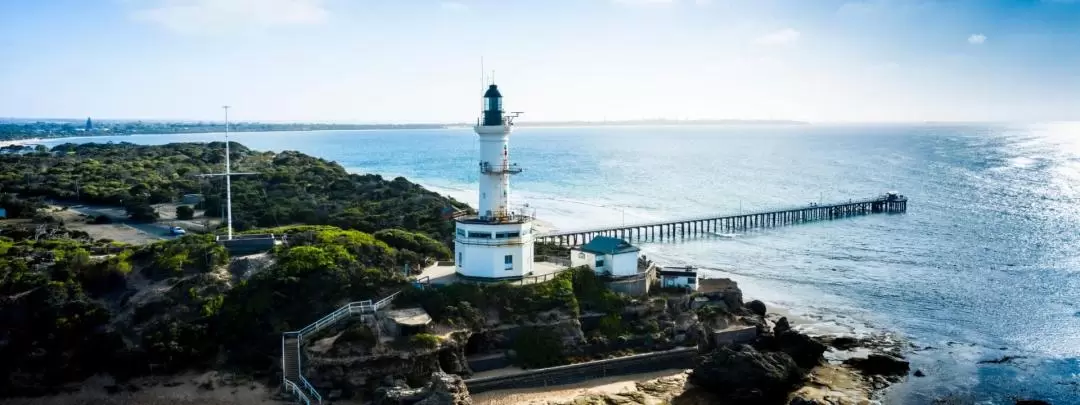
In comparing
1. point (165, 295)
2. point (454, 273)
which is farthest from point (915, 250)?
point (165, 295)

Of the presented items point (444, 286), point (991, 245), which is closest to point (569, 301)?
point (444, 286)

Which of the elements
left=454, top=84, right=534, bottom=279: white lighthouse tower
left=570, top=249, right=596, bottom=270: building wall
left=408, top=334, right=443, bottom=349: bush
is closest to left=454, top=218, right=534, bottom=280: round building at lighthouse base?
left=454, top=84, right=534, bottom=279: white lighthouse tower

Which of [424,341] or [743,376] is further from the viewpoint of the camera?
[743,376]

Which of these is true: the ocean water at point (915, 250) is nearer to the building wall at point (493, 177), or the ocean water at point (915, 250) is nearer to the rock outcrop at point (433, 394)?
the rock outcrop at point (433, 394)

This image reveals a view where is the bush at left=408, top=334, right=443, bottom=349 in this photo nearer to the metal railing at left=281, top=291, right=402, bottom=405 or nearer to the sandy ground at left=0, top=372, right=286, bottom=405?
the metal railing at left=281, top=291, right=402, bottom=405

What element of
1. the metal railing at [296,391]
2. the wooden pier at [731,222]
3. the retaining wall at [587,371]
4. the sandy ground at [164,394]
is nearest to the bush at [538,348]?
the retaining wall at [587,371]

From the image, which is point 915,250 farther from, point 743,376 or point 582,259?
point 743,376
